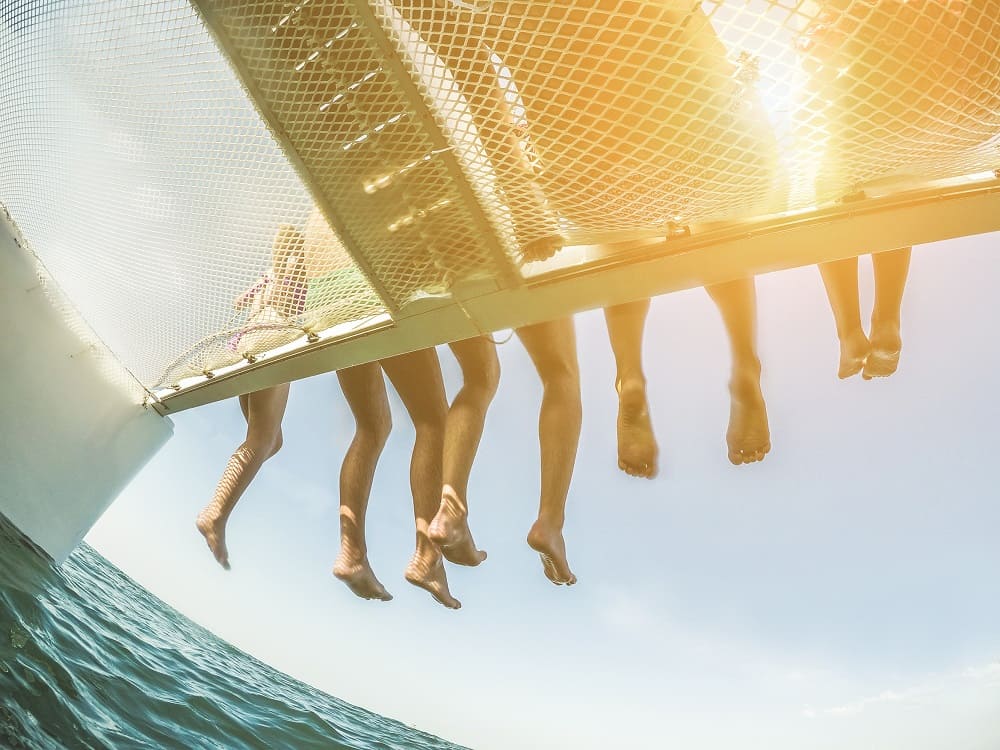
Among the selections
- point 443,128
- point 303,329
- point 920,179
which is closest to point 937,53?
point 920,179

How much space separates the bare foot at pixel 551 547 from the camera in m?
2.92

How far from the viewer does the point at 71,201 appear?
304cm

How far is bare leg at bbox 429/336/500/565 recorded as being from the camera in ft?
9.77

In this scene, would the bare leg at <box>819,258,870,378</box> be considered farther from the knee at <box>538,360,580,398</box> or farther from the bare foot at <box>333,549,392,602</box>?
the bare foot at <box>333,549,392,602</box>

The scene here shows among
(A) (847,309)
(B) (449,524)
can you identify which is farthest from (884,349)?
(B) (449,524)

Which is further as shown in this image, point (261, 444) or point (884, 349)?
point (261, 444)

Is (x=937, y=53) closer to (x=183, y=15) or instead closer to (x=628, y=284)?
(x=628, y=284)

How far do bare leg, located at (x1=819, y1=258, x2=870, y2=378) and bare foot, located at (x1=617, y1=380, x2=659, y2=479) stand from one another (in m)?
1.09

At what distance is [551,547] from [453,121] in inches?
75.3

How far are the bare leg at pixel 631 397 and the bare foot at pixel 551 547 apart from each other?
1.60 feet

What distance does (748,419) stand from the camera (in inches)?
119

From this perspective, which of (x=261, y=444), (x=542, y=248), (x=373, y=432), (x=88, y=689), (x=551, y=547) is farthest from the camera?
(x=88, y=689)

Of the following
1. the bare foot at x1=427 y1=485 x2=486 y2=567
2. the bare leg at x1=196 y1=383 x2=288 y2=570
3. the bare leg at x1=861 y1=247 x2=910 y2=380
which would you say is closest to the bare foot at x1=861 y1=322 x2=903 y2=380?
the bare leg at x1=861 y1=247 x2=910 y2=380

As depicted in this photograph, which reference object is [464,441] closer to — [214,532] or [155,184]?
[155,184]
